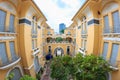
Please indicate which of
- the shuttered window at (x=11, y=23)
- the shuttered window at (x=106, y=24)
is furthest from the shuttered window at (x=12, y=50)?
the shuttered window at (x=106, y=24)

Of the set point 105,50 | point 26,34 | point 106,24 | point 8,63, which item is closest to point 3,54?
point 8,63

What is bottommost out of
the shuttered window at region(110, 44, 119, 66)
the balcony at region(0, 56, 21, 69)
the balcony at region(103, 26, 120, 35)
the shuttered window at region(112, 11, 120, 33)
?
the balcony at region(0, 56, 21, 69)

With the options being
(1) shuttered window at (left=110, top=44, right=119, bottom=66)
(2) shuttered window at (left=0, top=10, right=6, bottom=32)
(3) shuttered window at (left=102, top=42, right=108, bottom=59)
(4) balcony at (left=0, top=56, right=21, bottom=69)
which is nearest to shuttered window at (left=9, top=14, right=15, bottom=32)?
(2) shuttered window at (left=0, top=10, right=6, bottom=32)

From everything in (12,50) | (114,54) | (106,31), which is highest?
(106,31)

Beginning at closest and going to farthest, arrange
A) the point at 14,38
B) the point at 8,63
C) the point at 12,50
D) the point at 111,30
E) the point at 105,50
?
the point at 8,63 → the point at 111,30 → the point at 12,50 → the point at 105,50 → the point at 14,38

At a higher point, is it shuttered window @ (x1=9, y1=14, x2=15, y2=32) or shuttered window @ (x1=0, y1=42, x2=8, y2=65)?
→ shuttered window @ (x1=9, y1=14, x2=15, y2=32)

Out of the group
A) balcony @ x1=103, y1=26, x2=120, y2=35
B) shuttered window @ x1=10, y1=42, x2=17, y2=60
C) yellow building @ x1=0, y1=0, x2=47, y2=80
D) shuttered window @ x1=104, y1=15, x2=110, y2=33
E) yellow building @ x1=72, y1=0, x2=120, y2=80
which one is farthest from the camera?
shuttered window @ x1=104, y1=15, x2=110, y2=33

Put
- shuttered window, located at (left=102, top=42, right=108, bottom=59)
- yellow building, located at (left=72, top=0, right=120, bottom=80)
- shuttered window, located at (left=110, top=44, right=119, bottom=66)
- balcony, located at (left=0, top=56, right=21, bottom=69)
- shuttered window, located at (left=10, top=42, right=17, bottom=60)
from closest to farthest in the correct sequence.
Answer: balcony, located at (left=0, top=56, right=21, bottom=69)
yellow building, located at (left=72, top=0, right=120, bottom=80)
shuttered window, located at (left=110, top=44, right=119, bottom=66)
shuttered window, located at (left=10, top=42, right=17, bottom=60)
shuttered window, located at (left=102, top=42, right=108, bottom=59)

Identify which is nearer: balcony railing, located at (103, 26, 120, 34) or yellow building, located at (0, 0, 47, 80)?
yellow building, located at (0, 0, 47, 80)

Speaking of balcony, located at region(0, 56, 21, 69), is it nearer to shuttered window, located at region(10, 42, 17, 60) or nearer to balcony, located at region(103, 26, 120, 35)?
shuttered window, located at region(10, 42, 17, 60)

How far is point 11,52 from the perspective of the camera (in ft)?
52.4

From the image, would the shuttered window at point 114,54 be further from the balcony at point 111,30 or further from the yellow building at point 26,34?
the balcony at point 111,30

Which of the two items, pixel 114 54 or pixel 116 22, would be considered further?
pixel 114 54

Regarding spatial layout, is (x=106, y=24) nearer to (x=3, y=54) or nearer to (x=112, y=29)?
(x=112, y=29)
